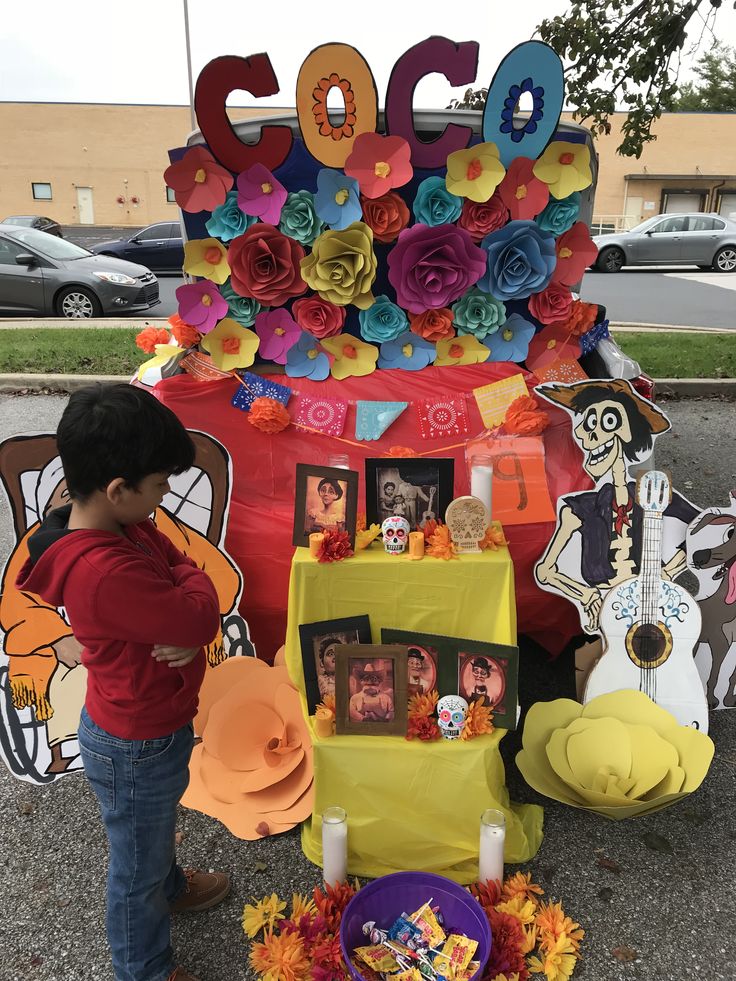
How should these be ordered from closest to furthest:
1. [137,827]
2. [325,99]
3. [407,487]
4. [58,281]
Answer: [137,827]
[407,487]
[325,99]
[58,281]

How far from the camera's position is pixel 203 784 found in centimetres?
223

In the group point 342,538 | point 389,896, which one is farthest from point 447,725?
point 342,538

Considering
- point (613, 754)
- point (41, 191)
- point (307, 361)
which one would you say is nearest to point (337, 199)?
point (307, 361)

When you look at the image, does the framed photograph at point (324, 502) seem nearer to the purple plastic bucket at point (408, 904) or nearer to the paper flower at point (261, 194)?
the purple plastic bucket at point (408, 904)

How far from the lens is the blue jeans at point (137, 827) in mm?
1434

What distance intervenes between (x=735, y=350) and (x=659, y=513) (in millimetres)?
6042

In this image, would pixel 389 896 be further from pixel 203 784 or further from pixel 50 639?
pixel 50 639

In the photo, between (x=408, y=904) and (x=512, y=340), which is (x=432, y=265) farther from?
(x=408, y=904)

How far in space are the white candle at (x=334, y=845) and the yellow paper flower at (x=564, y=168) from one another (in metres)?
2.36

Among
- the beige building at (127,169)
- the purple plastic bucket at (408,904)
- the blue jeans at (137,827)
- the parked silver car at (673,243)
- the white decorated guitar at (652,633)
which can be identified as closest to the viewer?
the blue jeans at (137,827)

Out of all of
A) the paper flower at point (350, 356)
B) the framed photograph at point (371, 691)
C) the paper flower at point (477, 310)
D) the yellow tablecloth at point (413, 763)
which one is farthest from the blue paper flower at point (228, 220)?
the framed photograph at point (371, 691)

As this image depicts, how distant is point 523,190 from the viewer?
2830 mm

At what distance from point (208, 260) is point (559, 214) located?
1430 mm

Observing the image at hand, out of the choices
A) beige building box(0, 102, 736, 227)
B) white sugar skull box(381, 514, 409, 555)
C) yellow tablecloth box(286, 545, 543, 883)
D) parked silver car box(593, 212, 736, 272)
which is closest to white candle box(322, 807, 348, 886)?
yellow tablecloth box(286, 545, 543, 883)
